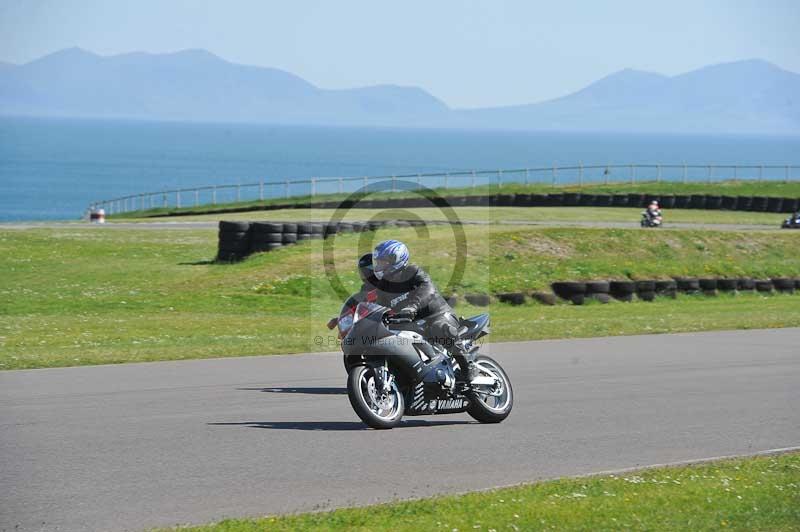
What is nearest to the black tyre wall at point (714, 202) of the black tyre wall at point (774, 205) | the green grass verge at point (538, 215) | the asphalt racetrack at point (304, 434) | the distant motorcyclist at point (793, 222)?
the green grass verge at point (538, 215)

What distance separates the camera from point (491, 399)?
11.5 meters

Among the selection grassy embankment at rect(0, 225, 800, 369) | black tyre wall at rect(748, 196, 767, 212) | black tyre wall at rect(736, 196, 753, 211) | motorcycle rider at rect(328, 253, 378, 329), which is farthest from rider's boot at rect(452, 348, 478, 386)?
black tyre wall at rect(736, 196, 753, 211)

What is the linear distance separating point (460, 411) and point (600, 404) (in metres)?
1.69

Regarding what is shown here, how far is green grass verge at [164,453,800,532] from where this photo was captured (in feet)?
24.3

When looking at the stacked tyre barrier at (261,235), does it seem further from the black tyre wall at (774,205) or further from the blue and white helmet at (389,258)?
the black tyre wall at (774,205)

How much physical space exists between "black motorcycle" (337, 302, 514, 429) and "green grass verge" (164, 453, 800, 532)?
238 centimetres

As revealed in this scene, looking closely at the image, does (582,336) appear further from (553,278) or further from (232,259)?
(232,259)

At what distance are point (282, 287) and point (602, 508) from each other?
1814 centimetres

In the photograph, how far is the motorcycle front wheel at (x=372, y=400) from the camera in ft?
34.4

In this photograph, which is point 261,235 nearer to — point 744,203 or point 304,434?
point 304,434

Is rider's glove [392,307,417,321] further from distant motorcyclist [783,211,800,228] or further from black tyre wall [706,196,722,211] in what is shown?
black tyre wall [706,196,722,211]

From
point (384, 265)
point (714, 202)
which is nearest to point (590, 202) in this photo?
point (714, 202)

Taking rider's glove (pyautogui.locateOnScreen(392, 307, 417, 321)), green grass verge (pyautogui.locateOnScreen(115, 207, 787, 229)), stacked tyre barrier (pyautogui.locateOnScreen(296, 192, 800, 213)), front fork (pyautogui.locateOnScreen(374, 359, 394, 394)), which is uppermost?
rider's glove (pyautogui.locateOnScreen(392, 307, 417, 321))

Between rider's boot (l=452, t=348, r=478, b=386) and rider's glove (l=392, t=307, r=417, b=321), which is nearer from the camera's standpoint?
rider's glove (l=392, t=307, r=417, b=321)
